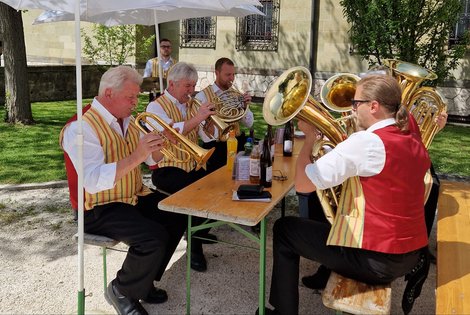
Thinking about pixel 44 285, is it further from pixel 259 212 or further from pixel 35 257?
pixel 259 212

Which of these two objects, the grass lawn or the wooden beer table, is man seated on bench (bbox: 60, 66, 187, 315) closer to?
the wooden beer table

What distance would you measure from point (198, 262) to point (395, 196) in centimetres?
181

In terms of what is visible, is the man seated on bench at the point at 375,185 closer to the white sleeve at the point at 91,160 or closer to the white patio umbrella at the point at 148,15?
the white sleeve at the point at 91,160

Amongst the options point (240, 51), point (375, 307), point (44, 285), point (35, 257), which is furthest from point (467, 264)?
point (240, 51)

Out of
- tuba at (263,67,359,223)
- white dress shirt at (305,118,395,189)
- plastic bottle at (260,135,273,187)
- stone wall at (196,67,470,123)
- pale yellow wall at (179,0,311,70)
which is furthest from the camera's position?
pale yellow wall at (179,0,311,70)

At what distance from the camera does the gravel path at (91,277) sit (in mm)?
3236

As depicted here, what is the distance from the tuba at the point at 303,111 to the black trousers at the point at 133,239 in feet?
3.24

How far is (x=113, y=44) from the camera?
14008mm

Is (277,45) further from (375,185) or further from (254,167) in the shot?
A: (375,185)

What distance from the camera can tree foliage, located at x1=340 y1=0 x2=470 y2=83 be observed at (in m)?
9.46

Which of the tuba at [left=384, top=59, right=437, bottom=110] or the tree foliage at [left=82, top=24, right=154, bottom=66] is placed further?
the tree foliage at [left=82, top=24, right=154, bottom=66]

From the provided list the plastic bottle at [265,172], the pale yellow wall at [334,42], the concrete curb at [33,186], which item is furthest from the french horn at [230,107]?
the pale yellow wall at [334,42]

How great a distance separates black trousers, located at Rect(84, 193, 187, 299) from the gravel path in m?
0.29

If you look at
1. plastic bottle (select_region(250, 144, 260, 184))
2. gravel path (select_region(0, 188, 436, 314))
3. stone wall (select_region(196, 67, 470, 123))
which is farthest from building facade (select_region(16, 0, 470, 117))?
plastic bottle (select_region(250, 144, 260, 184))
